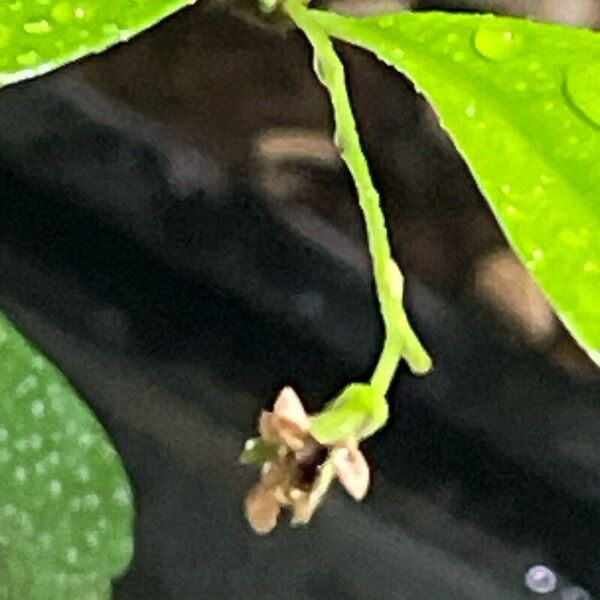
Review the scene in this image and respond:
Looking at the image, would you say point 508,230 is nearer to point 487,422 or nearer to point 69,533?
point 69,533

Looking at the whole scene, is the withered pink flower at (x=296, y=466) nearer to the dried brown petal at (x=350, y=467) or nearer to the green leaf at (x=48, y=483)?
the dried brown petal at (x=350, y=467)

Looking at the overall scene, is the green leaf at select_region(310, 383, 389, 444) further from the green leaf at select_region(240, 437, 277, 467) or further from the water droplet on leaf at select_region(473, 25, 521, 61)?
the water droplet on leaf at select_region(473, 25, 521, 61)

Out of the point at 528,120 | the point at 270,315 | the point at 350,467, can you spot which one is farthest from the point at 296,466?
the point at 270,315

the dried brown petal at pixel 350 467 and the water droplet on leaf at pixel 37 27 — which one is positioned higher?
the water droplet on leaf at pixel 37 27

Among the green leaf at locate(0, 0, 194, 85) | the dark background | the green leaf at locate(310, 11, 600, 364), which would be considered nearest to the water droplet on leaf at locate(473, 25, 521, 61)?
the green leaf at locate(310, 11, 600, 364)

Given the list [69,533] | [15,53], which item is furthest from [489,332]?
[15,53]

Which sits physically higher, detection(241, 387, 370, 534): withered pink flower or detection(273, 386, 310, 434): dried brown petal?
detection(273, 386, 310, 434): dried brown petal

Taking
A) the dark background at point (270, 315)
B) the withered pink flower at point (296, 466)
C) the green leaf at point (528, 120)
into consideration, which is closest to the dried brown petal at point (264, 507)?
the withered pink flower at point (296, 466)

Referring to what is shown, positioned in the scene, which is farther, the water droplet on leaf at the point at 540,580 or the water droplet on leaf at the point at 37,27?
the water droplet on leaf at the point at 540,580
